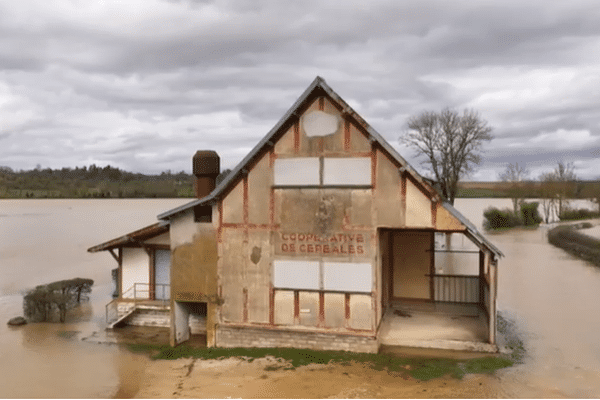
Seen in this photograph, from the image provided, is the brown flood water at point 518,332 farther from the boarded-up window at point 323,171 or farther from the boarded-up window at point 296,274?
the boarded-up window at point 323,171

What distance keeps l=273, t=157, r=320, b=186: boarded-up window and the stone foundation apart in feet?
15.9

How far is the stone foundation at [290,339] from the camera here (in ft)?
49.1

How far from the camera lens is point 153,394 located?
1297 cm

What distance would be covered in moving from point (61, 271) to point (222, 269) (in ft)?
90.0

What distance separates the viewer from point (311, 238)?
608 inches

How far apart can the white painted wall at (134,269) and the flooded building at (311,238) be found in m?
3.28

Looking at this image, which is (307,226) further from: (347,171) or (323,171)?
(347,171)

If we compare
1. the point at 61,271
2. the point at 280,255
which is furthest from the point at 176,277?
the point at 61,271

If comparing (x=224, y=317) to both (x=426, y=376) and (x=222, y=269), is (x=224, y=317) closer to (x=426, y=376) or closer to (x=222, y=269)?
(x=222, y=269)

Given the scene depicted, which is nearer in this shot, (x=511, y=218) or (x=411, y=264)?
(x=411, y=264)

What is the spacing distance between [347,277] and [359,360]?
2.52 meters

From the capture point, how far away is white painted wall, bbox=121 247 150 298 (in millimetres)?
19609

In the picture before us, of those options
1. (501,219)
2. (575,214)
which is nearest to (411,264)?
(501,219)

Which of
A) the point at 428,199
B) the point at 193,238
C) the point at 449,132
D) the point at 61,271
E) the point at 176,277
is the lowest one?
the point at 61,271
